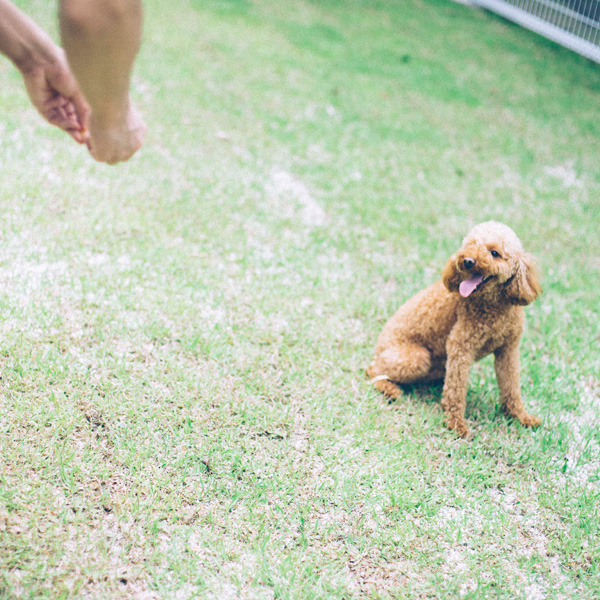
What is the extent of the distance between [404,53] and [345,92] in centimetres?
210

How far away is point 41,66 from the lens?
Answer: 75.2 inches

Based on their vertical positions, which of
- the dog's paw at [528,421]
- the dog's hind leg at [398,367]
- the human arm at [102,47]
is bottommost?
the dog's paw at [528,421]

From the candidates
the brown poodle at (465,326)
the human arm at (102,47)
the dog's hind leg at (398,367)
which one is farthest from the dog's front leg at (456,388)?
the human arm at (102,47)

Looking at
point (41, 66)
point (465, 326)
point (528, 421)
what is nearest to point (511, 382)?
point (528, 421)

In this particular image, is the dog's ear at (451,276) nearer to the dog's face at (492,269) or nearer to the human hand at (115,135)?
the dog's face at (492,269)

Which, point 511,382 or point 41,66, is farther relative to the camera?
point 511,382

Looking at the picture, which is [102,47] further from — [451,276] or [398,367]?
[398,367]

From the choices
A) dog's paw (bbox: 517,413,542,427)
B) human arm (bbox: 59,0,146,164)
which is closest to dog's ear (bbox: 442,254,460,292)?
dog's paw (bbox: 517,413,542,427)

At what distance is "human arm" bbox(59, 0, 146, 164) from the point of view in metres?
1.15

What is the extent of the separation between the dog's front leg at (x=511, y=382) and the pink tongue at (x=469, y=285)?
1.29 feet

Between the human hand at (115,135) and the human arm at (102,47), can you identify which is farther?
the human hand at (115,135)

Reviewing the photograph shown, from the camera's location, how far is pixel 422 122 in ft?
19.0

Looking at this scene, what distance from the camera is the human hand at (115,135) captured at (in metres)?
1.46

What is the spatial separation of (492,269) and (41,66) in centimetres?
175
